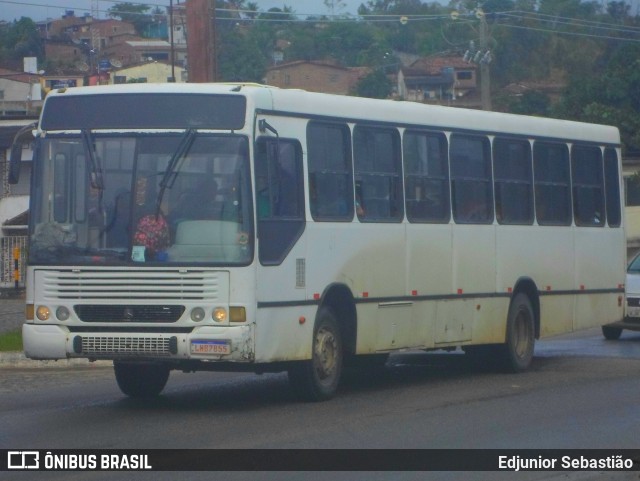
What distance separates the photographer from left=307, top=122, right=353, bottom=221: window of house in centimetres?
1251

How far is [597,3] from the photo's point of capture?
9988cm

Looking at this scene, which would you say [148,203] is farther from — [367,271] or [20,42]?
[20,42]

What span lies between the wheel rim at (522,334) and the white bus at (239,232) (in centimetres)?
136

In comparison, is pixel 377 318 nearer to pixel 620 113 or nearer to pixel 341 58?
pixel 620 113

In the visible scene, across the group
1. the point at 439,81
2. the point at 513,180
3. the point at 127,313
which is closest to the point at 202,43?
the point at 513,180

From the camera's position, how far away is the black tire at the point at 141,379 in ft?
42.3

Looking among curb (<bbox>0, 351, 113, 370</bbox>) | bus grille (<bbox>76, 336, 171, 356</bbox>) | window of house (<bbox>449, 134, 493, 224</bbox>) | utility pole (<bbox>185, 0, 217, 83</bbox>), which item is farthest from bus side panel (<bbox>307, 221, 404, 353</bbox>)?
utility pole (<bbox>185, 0, 217, 83</bbox>)

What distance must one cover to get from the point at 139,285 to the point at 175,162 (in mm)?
1151

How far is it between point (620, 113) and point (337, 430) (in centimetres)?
4417

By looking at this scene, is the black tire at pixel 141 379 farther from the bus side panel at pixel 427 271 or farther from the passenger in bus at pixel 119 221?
the bus side panel at pixel 427 271

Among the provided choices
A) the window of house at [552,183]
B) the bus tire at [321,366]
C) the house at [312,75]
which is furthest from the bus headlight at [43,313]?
the house at [312,75]

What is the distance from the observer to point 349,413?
11852 mm

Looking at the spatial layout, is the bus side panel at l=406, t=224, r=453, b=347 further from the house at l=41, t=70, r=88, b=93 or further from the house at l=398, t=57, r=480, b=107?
the house at l=398, t=57, r=480, b=107

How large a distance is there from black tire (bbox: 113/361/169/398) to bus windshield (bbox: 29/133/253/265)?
1751 mm
